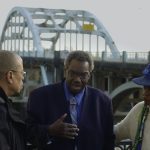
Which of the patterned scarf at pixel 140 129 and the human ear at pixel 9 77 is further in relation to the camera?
the patterned scarf at pixel 140 129

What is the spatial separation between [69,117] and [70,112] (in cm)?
3

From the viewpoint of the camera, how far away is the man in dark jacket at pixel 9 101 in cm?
310

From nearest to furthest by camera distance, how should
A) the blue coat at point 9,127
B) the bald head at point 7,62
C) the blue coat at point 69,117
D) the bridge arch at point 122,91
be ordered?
the blue coat at point 9,127
the bald head at point 7,62
the blue coat at point 69,117
the bridge arch at point 122,91

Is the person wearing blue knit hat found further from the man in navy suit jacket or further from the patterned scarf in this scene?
the man in navy suit jacket

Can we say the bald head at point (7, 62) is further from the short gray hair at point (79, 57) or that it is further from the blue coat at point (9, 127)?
the short gray hair at point (79, 57)

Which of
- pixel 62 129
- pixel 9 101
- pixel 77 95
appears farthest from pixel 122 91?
pixel 9 101

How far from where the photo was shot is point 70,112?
3578 mm

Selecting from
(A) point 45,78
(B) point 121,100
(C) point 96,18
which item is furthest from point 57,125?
(C) point 96,18

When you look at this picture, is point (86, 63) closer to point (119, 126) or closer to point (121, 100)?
point (119, 126)

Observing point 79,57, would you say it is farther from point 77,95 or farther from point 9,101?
point 9,101

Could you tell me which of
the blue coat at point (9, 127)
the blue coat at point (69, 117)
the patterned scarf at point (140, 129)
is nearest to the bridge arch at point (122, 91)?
the blue coat at point (69, 117)

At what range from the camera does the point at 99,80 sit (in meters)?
29.5

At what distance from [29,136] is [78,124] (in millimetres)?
306

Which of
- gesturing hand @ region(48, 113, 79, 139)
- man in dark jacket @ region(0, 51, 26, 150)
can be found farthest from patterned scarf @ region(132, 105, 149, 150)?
man in dark jacket @ region(0, 51, 26, 150)
